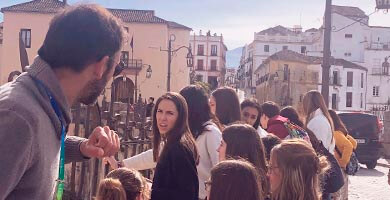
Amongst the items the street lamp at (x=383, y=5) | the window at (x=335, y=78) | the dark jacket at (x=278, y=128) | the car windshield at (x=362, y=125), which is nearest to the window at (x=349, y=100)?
the window at (x=335, y=78)

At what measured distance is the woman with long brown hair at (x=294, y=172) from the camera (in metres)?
3.96

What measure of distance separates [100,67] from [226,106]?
3789 mm

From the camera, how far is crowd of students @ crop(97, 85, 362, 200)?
3.62 metres

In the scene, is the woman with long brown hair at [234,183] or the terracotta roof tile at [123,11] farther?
the terracotta roof tile at [123,11]

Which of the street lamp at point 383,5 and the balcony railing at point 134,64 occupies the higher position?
the street lamp at point 383,5

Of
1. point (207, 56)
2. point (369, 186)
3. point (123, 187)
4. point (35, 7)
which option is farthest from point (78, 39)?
point (207, 56)

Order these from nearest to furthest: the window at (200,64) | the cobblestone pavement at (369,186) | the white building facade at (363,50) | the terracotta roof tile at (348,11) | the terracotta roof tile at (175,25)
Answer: the cobblestone pavement at (369,186) < the terracotta roof tile at (175,25) < the white building facade at (363,50) < the terracotta roof tile at (348,11) < the window at (200,64)

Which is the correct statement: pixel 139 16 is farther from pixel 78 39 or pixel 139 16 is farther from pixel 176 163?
pixel 78 39

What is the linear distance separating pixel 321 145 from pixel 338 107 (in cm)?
7349

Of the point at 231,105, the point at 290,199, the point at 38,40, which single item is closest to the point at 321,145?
the point at 231,105

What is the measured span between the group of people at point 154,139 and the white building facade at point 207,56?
95.0 metres

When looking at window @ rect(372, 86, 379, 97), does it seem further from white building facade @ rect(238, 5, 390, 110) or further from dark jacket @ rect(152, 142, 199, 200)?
dark jacket @ rect(152, 142, 199, 200)

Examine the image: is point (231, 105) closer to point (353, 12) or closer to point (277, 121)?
point (277, 121)

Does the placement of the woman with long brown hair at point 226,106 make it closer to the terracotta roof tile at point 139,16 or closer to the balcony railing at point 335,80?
the terracotta roof tile at point 139,16
